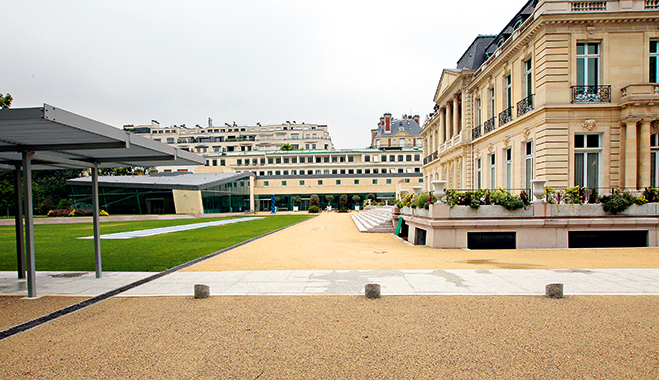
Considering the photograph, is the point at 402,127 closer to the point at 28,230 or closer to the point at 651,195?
the point at 651,195

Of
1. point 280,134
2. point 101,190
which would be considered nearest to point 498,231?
point 101,190

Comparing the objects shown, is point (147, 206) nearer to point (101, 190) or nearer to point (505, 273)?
point (101, 190)

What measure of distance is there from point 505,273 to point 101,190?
5462cm

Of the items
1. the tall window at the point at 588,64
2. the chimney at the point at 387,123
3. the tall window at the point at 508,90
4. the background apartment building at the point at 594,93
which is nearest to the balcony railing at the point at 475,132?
the tall window at the point at 508,90

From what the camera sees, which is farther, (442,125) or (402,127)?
(402,127)

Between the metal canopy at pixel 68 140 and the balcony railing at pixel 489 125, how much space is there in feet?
72.2

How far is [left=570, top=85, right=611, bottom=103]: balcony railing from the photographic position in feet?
62.5

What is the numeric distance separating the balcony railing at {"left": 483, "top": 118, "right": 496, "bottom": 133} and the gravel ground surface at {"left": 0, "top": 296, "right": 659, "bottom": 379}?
69.9 ft

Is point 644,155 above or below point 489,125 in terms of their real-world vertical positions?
below

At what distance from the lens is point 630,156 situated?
1850cm

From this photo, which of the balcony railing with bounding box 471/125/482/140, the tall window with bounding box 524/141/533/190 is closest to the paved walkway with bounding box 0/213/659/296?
the tall window with bounding box 524/141/533/190

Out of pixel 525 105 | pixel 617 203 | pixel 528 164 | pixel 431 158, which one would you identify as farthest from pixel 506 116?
pixel 431 158

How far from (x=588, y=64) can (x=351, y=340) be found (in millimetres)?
21401

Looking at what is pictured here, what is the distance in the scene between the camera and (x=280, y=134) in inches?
4395
